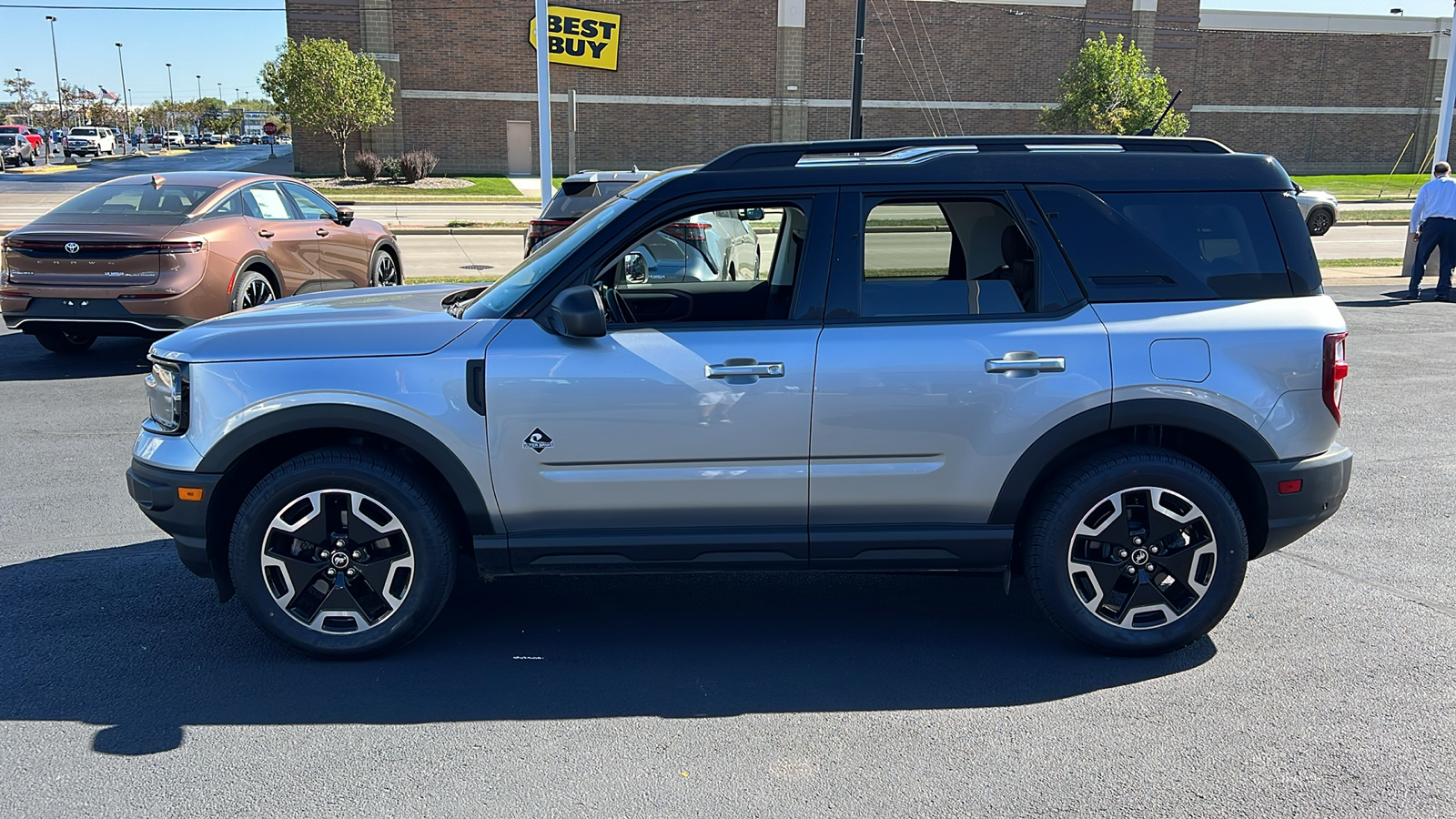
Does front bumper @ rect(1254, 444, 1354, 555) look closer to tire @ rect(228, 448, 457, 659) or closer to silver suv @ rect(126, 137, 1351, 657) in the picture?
silver suv @ rect(126, 137, 1351, 657)

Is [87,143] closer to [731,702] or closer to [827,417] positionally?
[827,417]

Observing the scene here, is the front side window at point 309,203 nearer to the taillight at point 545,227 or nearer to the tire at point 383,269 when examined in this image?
the tire at point 383,269

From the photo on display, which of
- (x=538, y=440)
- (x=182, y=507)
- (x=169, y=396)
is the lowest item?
(x=182, y=507)

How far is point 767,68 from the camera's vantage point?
1736 inches

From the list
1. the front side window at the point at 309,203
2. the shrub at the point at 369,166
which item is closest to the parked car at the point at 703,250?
the front side window at the point at 309,203

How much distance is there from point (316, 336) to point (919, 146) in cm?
236

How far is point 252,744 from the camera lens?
3547mm

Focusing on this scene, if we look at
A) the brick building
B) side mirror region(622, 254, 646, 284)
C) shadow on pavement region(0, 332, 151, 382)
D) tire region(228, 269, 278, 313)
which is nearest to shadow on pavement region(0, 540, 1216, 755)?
side mirror region(622, 254, 646, 284)

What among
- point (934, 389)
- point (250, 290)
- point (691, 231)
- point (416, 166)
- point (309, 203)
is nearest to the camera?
point (934, 389)

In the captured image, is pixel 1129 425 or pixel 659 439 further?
pixel 1129 425

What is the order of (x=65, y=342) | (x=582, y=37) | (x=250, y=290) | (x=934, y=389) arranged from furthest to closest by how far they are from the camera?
(x=582, y=37) < (x=65, y=342) < (x=250, y=290) < (x=934, y=389)

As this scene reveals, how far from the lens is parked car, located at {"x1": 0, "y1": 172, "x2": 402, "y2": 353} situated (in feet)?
29.3

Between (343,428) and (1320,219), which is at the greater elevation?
(1320,219)

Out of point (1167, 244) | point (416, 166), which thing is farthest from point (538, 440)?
point (416, 166)
